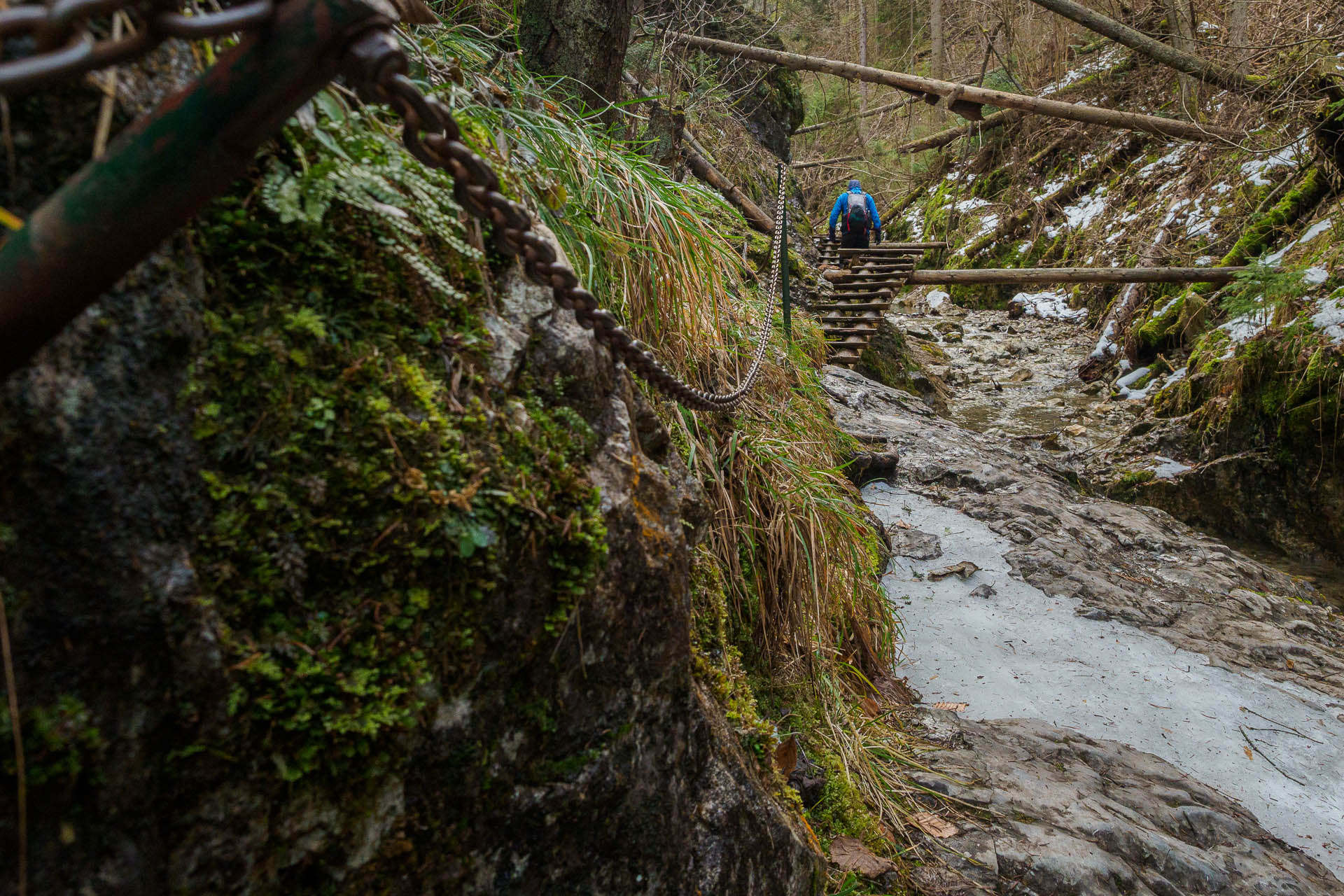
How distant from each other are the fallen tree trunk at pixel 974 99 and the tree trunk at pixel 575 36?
5034 mm

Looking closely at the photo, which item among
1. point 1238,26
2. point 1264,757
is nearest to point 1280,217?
point 1238,26

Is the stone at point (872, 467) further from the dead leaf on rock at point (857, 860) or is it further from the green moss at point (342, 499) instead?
the green moss at point (342, 499)

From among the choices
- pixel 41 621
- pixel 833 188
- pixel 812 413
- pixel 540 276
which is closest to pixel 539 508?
pixel 540 276

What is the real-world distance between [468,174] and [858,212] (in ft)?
37.0

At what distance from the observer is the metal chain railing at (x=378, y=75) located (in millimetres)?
559

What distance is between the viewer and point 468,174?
101 cm

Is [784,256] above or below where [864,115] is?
below

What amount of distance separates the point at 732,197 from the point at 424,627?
27.4 feet

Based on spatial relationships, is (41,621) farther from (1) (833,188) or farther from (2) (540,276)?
(1) (833,188)

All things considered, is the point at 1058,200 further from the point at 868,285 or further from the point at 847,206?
the point at 868,285

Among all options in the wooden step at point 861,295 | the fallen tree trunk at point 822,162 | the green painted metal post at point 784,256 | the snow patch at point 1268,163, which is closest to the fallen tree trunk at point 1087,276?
the wooden step at point 861,295

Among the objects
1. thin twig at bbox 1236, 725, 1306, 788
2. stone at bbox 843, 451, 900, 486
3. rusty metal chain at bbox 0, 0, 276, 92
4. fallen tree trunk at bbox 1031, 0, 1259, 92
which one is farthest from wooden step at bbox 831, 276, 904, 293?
rusty metal chain at bbox 0, 0, 276, 92

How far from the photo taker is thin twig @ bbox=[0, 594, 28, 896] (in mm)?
670

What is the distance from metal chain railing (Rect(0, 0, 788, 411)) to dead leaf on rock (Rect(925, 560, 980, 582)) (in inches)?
155
